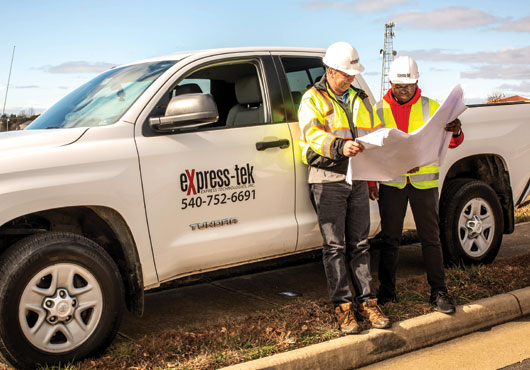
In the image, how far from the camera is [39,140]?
4348 mm

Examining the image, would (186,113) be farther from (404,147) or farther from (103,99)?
(404,147)

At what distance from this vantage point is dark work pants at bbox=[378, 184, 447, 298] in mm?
5258

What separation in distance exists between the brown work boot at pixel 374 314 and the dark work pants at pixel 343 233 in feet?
0.16

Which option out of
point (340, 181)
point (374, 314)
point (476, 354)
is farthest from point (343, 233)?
point (476, 354)

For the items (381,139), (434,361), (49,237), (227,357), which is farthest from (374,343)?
(49,237)

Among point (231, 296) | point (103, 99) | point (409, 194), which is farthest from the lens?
point (231, 296)

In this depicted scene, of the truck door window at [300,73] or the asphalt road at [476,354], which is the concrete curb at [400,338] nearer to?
the asphalt road at [476,354]

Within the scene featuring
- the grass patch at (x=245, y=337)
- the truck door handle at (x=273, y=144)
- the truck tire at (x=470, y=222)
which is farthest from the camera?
the truck tire at (x=470, y=222)

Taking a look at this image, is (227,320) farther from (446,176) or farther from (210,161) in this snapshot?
(446,176)

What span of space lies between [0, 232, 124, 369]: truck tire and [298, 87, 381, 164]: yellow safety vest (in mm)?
1559

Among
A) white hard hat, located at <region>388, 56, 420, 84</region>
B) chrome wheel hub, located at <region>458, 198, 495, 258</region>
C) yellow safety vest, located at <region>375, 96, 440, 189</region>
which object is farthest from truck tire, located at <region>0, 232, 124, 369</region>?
chrome wheel hub, located at <region>458, 198, 495, 258</region>

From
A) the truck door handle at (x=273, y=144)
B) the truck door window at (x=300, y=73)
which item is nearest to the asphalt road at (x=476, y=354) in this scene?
the truck door handle at (x=273, y=144)

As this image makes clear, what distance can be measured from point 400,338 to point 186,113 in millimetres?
2085

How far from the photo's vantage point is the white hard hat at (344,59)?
469 cm
